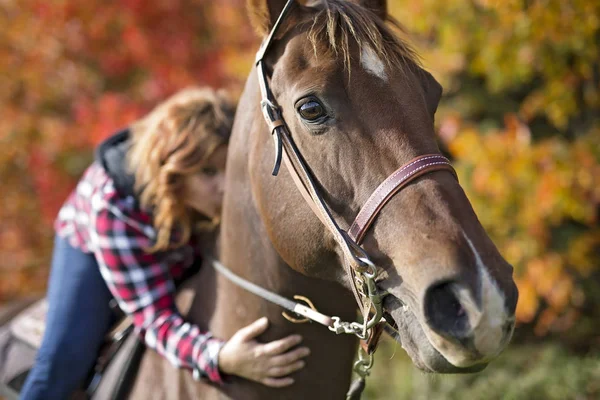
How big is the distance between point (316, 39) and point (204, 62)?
16.0 ft

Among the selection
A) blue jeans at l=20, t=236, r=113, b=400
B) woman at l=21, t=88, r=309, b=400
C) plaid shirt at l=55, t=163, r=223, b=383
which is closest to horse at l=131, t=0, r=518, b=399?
plaid shirt at l=55, t=163, r=223, b=383

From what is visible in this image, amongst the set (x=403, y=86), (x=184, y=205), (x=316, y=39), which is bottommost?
(x=184, y=205)

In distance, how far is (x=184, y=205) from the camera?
305cm

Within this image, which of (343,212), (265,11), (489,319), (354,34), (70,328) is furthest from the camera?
(70,328)

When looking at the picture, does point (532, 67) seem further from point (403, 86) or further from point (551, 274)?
point (403, 86)

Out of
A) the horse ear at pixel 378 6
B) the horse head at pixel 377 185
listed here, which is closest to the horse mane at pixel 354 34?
the horse head at pixel 377 185

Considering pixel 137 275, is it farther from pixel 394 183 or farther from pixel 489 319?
pixel 489 319

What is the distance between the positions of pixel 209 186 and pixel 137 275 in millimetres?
552

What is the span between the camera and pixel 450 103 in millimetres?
7270

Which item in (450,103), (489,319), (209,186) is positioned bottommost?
(450,103)

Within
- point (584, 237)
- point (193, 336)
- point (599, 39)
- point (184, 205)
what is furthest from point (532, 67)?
point (193, 336)

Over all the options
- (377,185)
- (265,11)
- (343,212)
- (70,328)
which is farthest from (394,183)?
(70,328)

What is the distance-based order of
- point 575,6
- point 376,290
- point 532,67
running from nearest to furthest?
point 376,290, point 575,6, point 532,67

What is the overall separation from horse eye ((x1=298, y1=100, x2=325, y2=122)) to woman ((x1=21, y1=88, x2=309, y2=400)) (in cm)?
107
